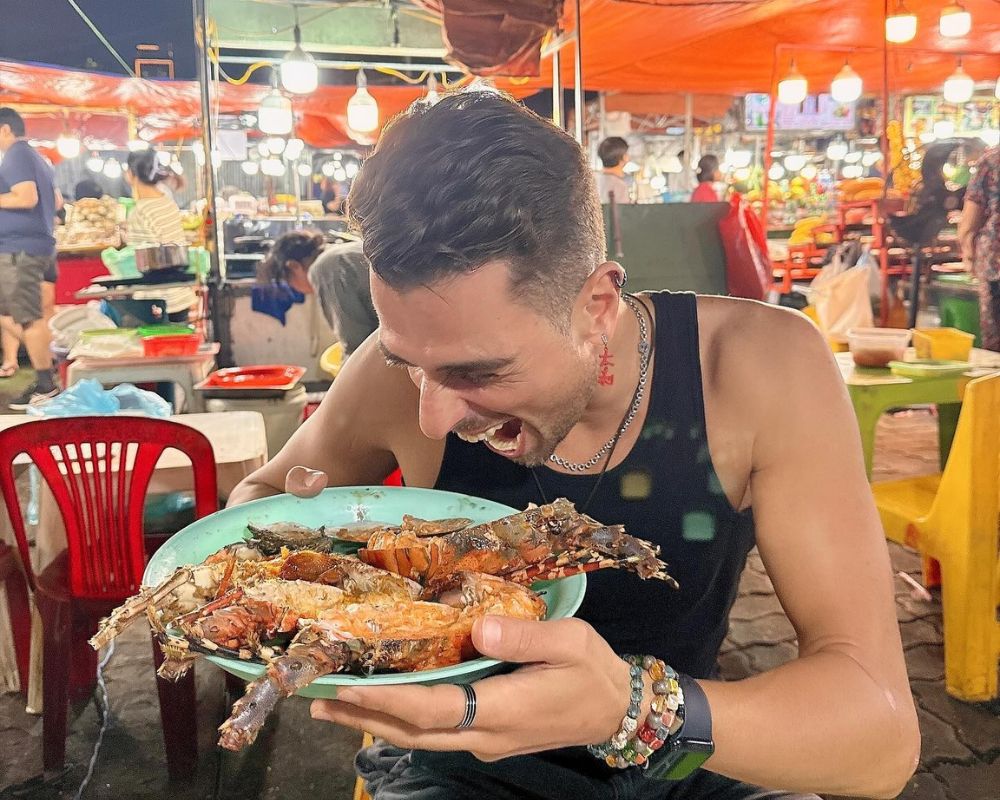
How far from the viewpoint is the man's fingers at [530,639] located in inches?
39.2

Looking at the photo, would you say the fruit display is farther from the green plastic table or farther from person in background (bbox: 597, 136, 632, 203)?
the green plastic table

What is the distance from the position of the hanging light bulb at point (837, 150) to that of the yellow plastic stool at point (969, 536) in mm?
19896

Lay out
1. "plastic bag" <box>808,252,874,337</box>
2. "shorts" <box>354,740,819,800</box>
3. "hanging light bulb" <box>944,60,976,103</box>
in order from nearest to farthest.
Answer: "shorts" <box>354,740,819,800</box>
"plastic bag" <box>808,252,874,337</box>
"hanging light bulb" <box>944,60,976,103</box>

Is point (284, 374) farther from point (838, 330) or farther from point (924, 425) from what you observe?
point (924, 425)

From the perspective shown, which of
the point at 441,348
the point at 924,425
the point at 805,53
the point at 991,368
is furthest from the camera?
the point at 805,53

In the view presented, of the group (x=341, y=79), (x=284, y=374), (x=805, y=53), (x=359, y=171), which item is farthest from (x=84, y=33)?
(x=359, y=171)

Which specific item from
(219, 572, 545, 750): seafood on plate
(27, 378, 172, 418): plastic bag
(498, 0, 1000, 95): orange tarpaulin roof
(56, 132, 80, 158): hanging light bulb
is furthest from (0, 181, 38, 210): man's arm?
(56, 132, 80, 158): hanging light bulb

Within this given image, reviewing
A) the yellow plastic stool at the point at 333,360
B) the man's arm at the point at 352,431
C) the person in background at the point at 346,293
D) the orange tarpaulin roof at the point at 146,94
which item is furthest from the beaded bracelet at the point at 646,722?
the orange tarpaulin roof at the point at 146,94

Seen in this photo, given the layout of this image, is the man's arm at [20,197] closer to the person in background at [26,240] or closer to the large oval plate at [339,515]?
the person in background at [26,240]

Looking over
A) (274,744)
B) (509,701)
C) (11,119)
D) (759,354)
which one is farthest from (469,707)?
(11,119)

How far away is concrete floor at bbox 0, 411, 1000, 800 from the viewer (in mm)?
3045

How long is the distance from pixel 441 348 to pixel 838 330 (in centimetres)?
629

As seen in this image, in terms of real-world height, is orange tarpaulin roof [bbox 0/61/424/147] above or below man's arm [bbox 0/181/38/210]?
above

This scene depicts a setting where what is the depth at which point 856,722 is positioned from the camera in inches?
52.8
